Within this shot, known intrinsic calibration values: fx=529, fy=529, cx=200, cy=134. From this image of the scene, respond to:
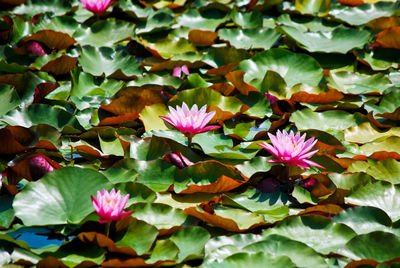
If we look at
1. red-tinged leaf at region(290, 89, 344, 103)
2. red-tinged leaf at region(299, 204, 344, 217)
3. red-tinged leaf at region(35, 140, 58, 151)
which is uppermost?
red-tinged leaf at region(35, 140, 58, 151)

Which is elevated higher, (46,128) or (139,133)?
(46,128)

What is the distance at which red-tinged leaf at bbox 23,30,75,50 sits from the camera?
3.81 metres

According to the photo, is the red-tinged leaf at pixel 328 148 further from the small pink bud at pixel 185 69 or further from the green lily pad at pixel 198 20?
the green lily pad at pixel 198 20

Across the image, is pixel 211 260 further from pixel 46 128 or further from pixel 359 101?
pixel 359 101

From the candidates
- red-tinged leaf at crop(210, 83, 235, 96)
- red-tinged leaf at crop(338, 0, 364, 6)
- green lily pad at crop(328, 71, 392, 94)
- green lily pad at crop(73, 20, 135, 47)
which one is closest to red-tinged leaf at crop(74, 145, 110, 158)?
red-tinged leaf at crop(210, 83, 235, 96)

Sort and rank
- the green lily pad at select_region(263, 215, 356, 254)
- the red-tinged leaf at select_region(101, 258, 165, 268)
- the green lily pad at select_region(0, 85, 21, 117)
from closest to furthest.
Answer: the red-tinged leaf at select_region(101, 258, 165, 268) < the green lily pad at select_region(263, 215, 356, 254) < the green lily pad at select_region(0, 85, 21, 117)

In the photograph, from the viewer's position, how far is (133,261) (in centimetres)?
190

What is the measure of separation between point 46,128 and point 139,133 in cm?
51

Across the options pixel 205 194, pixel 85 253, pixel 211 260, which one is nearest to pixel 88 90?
pixel 205 194

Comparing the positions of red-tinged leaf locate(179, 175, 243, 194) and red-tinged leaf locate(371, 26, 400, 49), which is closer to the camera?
red-tinged leaf locate(179, 175, 243, 194)

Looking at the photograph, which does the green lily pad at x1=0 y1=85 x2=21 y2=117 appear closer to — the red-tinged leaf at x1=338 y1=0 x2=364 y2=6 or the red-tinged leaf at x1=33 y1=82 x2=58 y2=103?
the red-tinged leaf at x1=33 y1=82 x2=58 y2=103

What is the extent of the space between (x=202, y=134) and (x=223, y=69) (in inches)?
33.2

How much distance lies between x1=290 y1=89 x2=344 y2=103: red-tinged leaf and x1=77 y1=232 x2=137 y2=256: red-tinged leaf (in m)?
1.65

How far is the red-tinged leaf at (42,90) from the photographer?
10.3 ft
